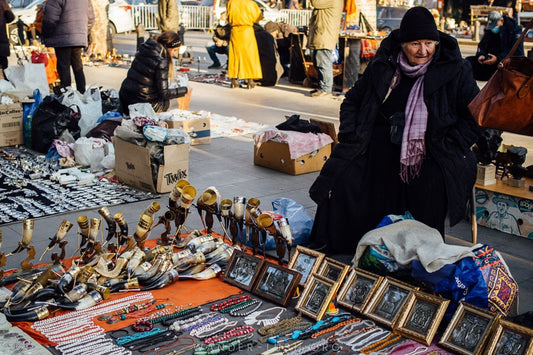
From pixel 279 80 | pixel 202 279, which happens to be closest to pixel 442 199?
pixel 202 279

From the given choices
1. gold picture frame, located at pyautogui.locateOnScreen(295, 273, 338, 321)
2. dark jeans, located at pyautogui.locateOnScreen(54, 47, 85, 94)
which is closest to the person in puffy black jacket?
dark jeans, located at pyautogui.locateOnScreen(54, 47, 85, 94)

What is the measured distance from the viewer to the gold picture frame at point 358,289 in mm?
3436

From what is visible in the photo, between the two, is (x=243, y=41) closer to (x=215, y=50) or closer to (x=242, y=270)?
(x=215, y=50)

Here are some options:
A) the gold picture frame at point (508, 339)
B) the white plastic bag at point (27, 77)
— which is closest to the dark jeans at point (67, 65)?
the white plastic bag at point (27, 77)

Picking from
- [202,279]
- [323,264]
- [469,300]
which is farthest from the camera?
[202,279]

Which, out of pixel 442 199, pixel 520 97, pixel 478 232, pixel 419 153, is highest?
pixel 520 97

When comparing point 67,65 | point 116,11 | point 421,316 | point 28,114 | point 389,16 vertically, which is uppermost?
point 116,11

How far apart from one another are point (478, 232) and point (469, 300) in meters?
1.80

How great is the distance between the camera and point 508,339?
290 centimetres

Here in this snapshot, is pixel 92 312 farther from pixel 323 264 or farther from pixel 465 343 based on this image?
pixel 465 343

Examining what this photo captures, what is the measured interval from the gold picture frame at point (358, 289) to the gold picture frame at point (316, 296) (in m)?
0.12

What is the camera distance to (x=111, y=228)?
4234 millimetres

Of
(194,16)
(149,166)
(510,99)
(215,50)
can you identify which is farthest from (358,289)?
(194,16)

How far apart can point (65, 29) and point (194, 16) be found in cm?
1530
